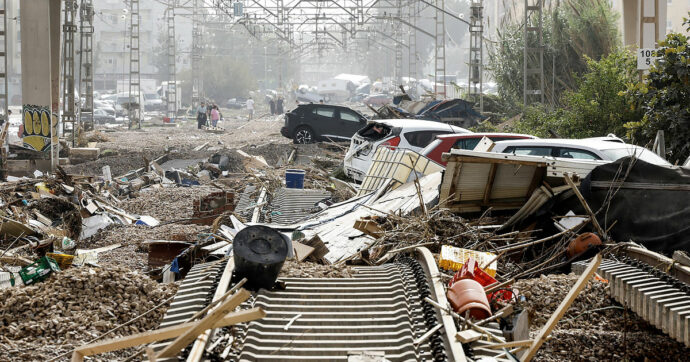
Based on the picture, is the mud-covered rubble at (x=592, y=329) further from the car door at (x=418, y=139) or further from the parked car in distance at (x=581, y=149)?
the car door at (x=418, y=139)

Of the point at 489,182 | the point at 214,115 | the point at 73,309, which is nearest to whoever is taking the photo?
the point at 73,309

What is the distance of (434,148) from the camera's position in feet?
58.4

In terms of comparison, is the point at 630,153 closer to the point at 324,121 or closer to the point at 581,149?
the point at 581,149

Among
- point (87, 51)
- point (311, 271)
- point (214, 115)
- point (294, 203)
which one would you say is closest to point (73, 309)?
point (311, 271)

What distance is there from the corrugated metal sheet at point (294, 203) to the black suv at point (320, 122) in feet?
47.1

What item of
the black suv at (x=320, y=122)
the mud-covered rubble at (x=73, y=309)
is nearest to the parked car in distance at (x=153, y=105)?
the black suv at (x=320, y=122)

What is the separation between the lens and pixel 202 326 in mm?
5758

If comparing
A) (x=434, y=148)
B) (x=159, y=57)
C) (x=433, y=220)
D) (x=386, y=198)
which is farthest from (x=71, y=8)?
(x=159, y=57)

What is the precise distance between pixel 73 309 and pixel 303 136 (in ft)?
81.9

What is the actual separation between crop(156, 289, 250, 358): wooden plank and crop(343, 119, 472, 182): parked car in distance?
13.6 metres

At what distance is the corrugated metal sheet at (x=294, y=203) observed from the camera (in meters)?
14.8

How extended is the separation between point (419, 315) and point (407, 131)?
43.3 feet

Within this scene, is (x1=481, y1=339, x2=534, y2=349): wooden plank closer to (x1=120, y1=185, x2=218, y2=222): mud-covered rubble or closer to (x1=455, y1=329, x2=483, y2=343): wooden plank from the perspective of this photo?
(x1=455, y1=329, x2=483, y2=343): wooden plank

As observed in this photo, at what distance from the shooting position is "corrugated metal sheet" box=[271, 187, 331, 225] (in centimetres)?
1484
